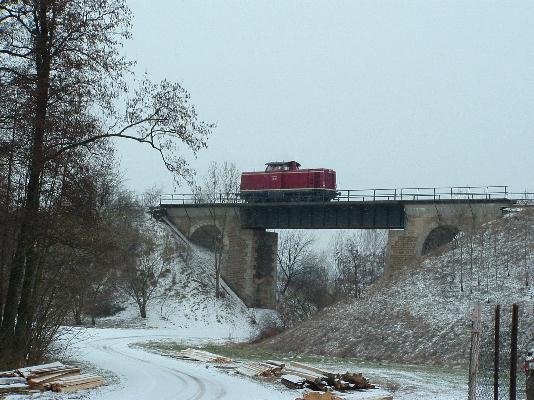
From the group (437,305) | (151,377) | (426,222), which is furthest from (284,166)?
(151,377)

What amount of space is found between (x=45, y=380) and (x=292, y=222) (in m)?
42.5

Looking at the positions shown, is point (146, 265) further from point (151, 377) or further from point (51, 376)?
point (51, 376)

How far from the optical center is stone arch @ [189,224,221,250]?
67.9 meters

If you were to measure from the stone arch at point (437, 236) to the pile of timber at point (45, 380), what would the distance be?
3736cm

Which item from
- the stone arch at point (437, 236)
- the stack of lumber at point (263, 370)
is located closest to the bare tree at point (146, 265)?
the stone arch at point (437, 236)

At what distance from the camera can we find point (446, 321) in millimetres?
36344

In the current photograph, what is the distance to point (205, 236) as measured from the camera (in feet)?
A: 231

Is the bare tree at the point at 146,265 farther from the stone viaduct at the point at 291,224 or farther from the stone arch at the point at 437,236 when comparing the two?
the stone arch at the point at 437,236

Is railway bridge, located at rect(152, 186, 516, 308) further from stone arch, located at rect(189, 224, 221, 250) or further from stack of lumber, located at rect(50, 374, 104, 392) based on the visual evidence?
stack of lumber, located at rect(50, 374, 104, 392)

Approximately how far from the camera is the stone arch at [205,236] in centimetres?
6788

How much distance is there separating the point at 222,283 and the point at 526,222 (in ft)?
92.7

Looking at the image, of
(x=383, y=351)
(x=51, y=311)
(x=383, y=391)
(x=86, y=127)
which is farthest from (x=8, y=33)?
(x=383, y=351)

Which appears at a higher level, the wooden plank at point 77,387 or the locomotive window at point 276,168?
the locomotive window at point 276,168

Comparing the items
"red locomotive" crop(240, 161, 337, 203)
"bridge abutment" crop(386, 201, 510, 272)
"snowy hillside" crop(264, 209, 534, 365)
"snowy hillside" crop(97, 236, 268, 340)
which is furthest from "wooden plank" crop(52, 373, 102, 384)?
"red locomotive" crop(240, 161, 337, 203)
